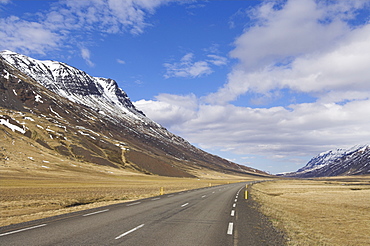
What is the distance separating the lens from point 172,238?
10438 mm

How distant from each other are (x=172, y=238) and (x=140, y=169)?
13792cm

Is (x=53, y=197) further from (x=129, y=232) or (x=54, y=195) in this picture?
(x=129, y=232)

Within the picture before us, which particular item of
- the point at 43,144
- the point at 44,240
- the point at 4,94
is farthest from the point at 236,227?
the point at 4,94

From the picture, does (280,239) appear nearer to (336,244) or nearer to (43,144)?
(336,244)

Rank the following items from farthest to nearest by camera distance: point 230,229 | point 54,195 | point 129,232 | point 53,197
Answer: point 54,195 < point 53,197 < point 230,229 < point 129,232

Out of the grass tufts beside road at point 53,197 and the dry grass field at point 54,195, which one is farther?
the dry grass field at point 54,195

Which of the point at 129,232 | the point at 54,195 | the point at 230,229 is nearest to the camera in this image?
the point at 129,232

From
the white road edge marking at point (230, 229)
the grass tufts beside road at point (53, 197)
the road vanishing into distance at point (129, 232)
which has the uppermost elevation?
the white road edge marking at point (230, 229)

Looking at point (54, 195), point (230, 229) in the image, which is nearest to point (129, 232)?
point (230, 229)

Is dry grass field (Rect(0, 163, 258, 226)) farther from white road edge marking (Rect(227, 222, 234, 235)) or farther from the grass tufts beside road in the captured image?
white road edge marking (Rect(227, 222, 234, 235))

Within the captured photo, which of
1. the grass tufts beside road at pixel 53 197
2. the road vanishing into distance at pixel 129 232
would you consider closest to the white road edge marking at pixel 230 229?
the road vanishing into distance at pixel 129 232

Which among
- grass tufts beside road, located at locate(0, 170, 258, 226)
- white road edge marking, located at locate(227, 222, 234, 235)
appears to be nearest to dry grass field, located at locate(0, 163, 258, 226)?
grass tufts beside road, located at locate(0, 170, 258, 226)

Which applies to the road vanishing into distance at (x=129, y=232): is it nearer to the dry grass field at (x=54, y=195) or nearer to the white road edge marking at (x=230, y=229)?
the white road edge marking at (x=230, y=229)

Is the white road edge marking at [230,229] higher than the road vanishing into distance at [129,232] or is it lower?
higher
